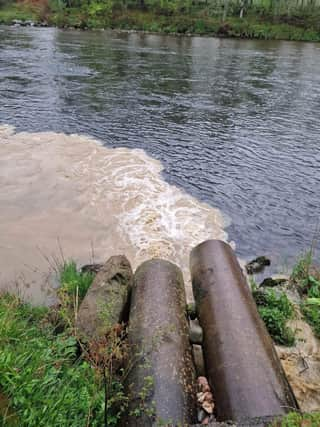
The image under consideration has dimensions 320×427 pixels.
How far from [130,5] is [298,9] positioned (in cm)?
2845

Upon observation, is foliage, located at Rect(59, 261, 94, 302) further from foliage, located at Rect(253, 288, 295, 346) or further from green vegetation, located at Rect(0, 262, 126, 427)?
foliage, located at Rect(253, 288, 295, 346)

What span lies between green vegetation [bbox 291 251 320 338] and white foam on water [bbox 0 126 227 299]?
1720 millimetres

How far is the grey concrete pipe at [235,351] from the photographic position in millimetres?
2862

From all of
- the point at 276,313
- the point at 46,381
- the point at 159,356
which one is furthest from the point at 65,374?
the point at 276,313

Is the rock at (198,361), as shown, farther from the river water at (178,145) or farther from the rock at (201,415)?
the river water at (178,145)

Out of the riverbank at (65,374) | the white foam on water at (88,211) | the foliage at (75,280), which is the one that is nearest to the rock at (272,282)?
the riverbank at (65,374)

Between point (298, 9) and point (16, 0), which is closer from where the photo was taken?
point (298, 9)

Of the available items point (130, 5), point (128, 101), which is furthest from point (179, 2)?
point (128, 101)

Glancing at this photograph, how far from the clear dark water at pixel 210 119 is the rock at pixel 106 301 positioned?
3.13 metres

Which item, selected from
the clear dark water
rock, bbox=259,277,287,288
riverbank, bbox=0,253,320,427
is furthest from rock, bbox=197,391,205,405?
the clear dark water

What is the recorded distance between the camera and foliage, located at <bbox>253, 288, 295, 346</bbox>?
14.7 ft

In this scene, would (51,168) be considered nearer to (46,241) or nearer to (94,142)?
(94,142)

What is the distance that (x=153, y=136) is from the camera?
491 inches

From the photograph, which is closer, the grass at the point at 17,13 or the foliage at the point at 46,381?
the foliage at the point at 46,381
